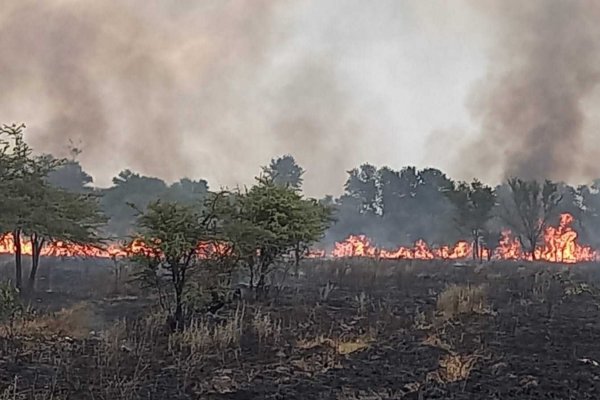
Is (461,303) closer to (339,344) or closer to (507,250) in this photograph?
(339,344)

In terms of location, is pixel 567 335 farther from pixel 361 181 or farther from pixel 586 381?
pixel 361 181

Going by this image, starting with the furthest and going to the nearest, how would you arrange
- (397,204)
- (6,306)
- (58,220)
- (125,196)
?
1. (397,204)
2. (125,196)
3. (58,220)
4. (6,306)

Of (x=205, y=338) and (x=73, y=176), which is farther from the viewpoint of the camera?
(x=73, y=176)

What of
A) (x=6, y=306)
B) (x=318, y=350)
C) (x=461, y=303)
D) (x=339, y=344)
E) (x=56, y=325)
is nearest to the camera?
(x=318, y=350)

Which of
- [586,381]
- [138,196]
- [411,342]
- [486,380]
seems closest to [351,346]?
[411,342]

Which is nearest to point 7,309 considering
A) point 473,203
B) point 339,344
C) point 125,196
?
point 339,344

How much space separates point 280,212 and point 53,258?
77.0 feet

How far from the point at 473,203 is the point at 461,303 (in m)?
30.4

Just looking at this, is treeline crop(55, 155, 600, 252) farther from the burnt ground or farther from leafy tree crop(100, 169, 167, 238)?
the burnt ground

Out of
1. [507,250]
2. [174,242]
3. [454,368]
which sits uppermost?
[507,250]

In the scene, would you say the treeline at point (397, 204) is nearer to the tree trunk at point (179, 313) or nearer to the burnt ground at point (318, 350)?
the burnt ground at point (318, 350)

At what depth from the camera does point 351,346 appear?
1191 cm

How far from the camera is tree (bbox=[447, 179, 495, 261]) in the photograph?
1788 inches

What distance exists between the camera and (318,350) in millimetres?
11492
